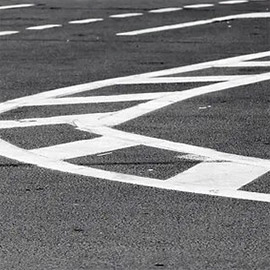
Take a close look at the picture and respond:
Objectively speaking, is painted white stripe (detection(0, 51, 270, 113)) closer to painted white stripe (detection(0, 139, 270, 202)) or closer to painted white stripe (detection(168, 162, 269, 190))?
painted white stripe (detection(0, 139, 270, 202))

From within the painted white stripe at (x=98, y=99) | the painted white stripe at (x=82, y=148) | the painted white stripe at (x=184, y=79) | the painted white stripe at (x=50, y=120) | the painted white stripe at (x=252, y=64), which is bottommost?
the painted white stripe at (x=252, y=64)

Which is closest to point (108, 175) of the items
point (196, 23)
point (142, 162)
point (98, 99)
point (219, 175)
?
point (142, 162)

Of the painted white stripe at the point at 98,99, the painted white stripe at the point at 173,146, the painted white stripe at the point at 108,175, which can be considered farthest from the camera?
the painted white stripe at the point at 98,99

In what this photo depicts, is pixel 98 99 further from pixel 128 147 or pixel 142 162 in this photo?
pixel 142 162

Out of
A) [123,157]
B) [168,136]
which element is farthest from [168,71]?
[123,157]

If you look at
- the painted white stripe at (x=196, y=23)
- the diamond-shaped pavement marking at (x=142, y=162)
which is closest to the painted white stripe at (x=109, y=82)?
the diamond-shaped pavement marking at (x=142, y=162)

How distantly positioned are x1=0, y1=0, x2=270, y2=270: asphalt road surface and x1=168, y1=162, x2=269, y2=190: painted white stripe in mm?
11

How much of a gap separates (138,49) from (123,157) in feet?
30.3

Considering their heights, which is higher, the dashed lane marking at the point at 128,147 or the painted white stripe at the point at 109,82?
the dashed lane marking at the point at 128,147

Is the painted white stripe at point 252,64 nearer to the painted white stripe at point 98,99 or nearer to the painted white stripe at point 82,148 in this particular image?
the painted white stripe at point 98,99

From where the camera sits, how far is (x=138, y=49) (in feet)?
67.4

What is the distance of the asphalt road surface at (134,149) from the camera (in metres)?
8.32

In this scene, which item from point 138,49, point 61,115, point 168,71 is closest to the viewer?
point 61,115

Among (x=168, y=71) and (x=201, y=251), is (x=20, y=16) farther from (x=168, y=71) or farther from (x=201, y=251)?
(x=201, y=251)
